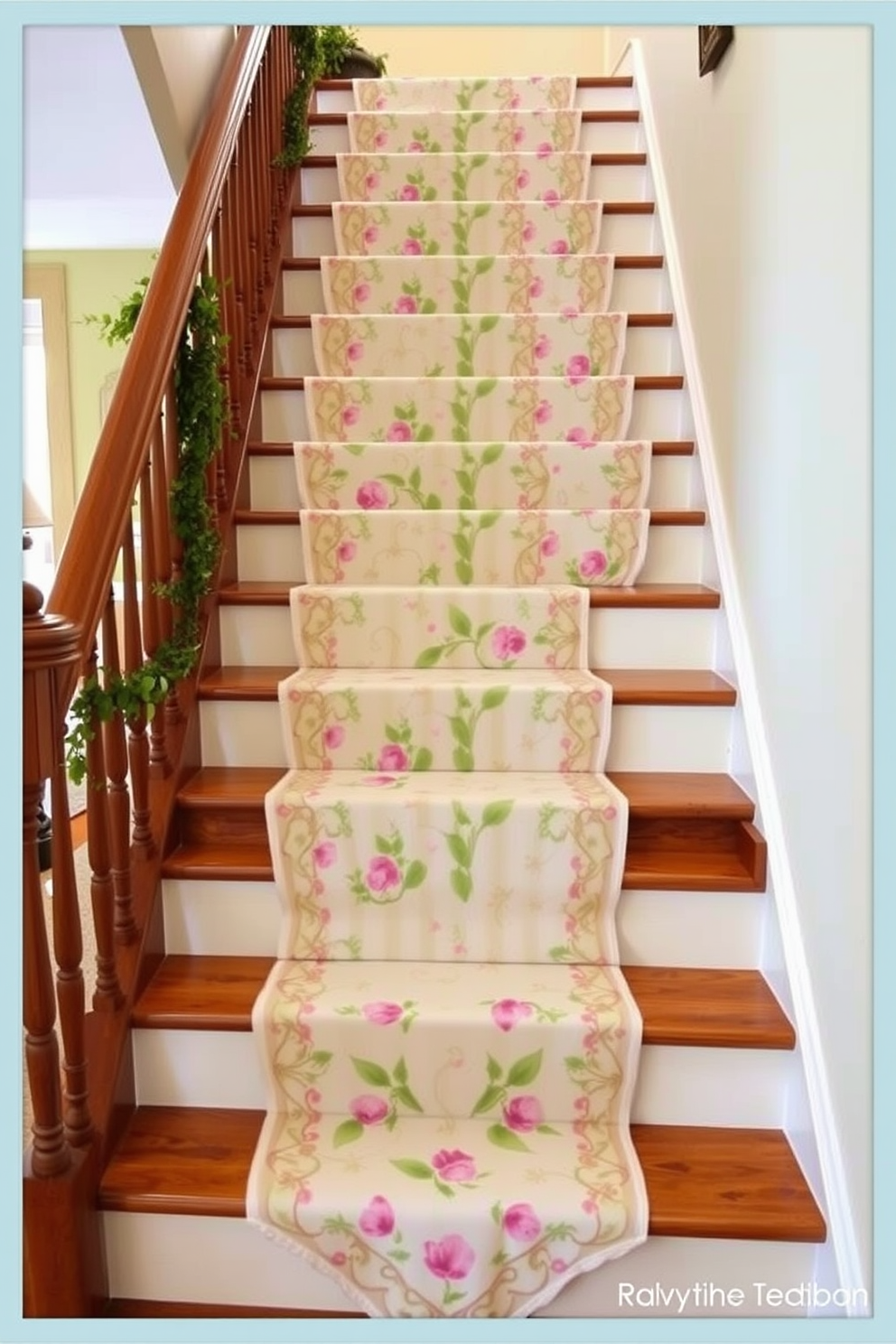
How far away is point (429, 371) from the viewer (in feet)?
8.75

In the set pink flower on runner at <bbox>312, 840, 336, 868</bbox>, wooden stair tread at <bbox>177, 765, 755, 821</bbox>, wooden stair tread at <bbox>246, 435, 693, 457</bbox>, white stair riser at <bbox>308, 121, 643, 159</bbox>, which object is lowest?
pink flower on runner at <bbox>312, 840, 336, 868</bbox>

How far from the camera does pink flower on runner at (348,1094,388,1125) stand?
158cm

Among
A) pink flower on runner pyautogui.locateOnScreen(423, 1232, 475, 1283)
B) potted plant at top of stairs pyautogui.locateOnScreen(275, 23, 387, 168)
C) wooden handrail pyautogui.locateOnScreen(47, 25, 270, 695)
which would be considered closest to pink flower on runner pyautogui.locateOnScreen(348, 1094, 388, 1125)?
pink flower on runner pyautogui.locateOnScreen(423, 1232, 475, 1283)

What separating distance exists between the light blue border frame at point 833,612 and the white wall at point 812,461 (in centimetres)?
2

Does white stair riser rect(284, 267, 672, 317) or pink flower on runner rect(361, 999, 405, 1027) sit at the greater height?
white stair riser rect(284, 267, 672, 317)

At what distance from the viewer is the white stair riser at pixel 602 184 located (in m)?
3.14

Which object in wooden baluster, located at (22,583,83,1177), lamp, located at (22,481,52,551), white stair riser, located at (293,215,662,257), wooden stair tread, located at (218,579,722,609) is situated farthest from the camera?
white stair riser, located at (293,215,662,257)

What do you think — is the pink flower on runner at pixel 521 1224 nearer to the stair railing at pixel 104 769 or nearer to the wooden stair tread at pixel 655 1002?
the wooden stair tread at pixel 655 1002

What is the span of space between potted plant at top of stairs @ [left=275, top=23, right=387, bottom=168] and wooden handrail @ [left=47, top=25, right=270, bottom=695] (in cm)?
78

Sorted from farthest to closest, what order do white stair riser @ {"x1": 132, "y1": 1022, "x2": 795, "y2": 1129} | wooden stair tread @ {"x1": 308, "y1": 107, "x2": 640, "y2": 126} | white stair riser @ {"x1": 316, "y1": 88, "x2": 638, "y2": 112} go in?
white stair riser @ {"x1": 316, "y1": 88, "x2": 638, "y2": 112} < wooden stair tread @ {"x1": 308, "y1": 107, "x2": 640, "y2": 126} < white stair riser @ {"x1": 132, "y1": 1022, "x2": 795, "y2": 1129}

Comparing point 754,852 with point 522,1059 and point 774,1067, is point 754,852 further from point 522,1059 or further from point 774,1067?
point 522,1059

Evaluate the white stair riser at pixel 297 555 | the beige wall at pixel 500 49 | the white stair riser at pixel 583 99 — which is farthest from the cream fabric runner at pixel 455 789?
the beige wall at pixel 500 49

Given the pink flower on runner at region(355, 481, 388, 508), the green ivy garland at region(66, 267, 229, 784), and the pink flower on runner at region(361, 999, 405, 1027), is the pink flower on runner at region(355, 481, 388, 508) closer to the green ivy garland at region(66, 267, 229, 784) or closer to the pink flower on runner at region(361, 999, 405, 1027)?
the green ivy garland at region(66, 267, 229, 784)

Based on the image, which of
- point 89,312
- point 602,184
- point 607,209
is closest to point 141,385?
point 607,209
